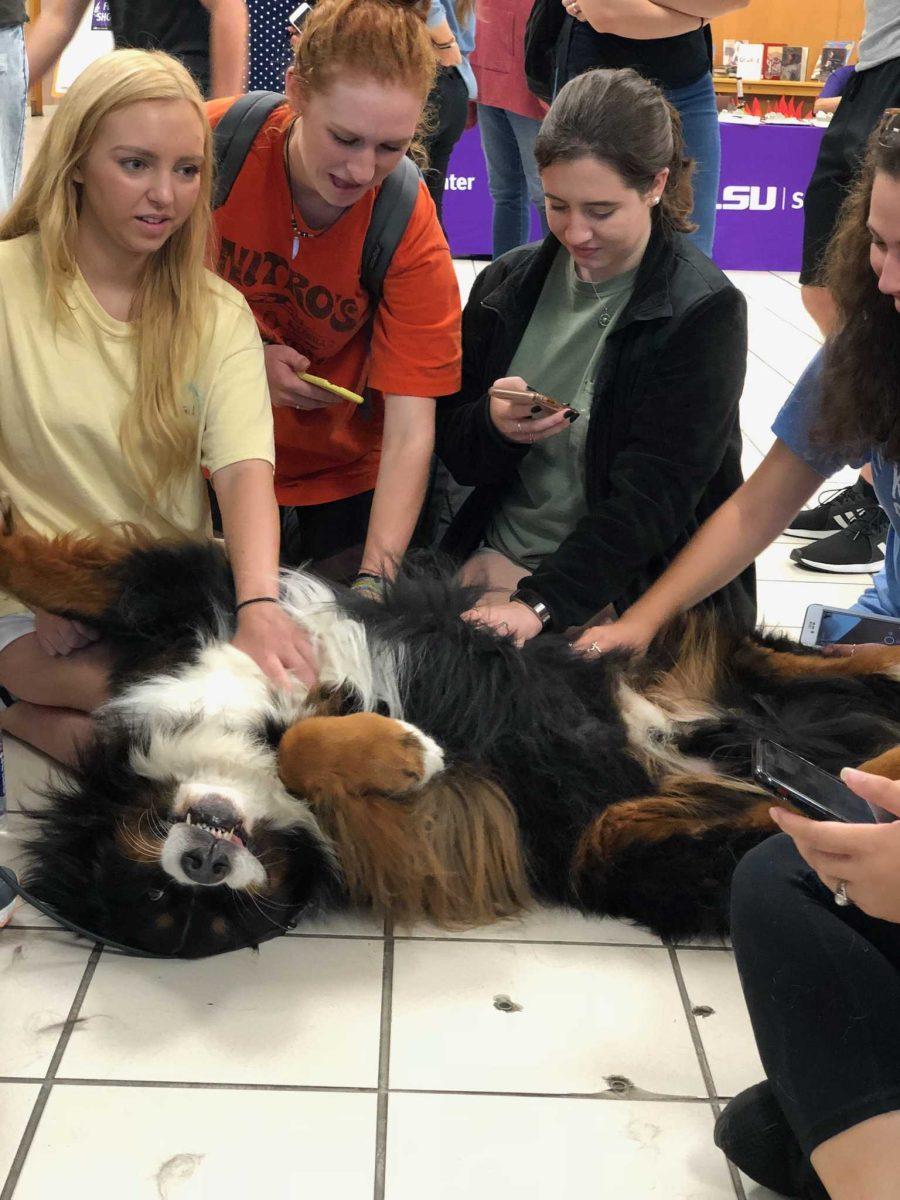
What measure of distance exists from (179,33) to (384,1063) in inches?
107

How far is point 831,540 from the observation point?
3.83 m

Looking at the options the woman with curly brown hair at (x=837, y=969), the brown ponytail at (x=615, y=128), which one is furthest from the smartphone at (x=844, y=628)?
the brown ponytail at (x=615, y=128)

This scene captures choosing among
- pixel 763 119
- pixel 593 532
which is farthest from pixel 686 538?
pixel 763 119

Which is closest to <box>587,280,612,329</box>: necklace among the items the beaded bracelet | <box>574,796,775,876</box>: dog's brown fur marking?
the beaded bracelet

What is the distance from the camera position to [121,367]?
2348 mm

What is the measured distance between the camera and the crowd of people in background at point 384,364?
223 centimetres

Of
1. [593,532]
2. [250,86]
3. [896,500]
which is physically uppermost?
[250,86]

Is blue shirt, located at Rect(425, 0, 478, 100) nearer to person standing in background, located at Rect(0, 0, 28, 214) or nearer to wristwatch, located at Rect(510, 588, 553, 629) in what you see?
person standing in background, located at Rect(0, 0, 28, 214)

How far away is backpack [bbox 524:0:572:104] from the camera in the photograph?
393cm

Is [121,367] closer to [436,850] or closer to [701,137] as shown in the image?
[436,850]

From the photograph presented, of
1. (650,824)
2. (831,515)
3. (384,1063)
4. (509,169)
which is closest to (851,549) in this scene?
(831,515)

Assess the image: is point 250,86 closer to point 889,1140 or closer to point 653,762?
point 653,762

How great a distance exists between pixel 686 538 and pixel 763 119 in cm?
631

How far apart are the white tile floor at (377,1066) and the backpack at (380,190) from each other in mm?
1334
